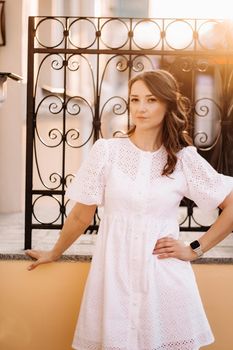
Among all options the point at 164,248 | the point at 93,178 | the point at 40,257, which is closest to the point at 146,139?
the point at 93,178

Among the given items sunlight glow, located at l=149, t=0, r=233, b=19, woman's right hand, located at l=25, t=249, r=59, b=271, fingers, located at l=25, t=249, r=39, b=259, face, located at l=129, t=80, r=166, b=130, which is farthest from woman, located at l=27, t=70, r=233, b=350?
sunlight glow, located at l=149, t=0, r=233, b=19

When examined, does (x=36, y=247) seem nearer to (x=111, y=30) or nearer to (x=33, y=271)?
(x=33, y=271)

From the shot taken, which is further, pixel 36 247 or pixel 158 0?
pixel 158 0

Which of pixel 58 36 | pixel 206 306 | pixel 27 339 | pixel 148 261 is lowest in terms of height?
pixel 27 339

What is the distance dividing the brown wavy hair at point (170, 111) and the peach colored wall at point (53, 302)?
0.87 meters

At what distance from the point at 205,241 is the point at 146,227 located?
0.93 feet

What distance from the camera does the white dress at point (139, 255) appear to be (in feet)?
8.27

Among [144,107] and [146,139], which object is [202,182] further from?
[144,107]

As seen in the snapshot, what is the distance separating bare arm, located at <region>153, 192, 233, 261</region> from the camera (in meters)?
2.55

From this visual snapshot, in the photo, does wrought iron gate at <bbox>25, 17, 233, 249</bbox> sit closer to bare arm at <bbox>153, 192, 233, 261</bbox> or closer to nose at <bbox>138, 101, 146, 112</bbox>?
nose at <bbox>138, 101, 146, 112</bbox>

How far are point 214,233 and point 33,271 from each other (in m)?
1.03

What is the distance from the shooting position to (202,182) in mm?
2605

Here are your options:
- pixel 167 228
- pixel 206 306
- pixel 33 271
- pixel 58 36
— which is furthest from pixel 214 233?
pixel 58 36

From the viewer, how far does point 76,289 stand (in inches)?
127
